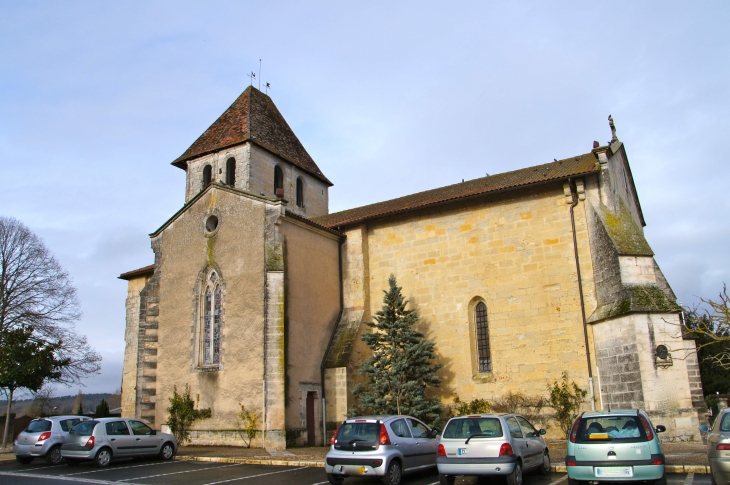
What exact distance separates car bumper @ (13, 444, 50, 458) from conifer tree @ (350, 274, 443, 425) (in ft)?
27.7

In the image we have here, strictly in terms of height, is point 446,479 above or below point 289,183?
below

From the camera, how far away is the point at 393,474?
10633 millimetres

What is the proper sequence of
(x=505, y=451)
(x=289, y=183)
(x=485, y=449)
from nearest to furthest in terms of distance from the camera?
(x=505, y=451) → (x=485, y=449) → (x=289, y=183)

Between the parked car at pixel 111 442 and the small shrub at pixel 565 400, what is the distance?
1116 cm

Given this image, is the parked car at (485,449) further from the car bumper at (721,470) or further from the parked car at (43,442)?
the parked car at (43,442)

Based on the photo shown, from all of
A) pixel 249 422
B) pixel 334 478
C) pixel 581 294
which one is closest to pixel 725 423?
pixel 334 478

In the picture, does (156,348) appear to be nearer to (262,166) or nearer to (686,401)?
(262,166)

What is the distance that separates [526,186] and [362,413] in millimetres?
9072

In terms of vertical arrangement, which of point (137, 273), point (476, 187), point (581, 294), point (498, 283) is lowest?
point (581, 294)

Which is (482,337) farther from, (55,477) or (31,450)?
(31,450)

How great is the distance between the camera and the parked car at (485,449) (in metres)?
9.80

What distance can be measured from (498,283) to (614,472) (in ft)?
35.7

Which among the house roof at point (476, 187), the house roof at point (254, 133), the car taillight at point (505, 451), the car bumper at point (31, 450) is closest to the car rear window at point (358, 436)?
the car taillight at point (505, 451)

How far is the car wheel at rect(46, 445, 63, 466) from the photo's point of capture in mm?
15500
